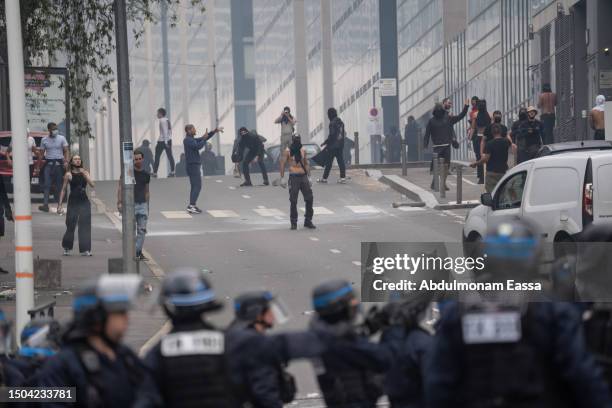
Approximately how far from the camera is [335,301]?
665 centimetres

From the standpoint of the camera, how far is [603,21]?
33.7 meters

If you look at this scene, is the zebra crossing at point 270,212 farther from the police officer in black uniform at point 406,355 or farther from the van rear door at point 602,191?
the police officer in black uniform at point 406,355

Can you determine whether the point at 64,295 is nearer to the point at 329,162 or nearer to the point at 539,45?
the point at 329,162

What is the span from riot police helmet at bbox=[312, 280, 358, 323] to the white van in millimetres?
8219

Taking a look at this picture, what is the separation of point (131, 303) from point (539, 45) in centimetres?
3597

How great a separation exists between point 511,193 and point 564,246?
3.06 metres

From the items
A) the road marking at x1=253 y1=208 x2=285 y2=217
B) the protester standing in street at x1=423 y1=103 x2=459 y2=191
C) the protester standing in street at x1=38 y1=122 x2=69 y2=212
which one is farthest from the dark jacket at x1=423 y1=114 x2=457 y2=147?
the protester standing in street at x1=38 y1=122 x2=69 y2=212

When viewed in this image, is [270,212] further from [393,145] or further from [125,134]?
[393,145]

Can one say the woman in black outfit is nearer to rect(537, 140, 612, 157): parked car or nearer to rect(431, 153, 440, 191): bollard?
rect(537, 140, 612, 157): parked car

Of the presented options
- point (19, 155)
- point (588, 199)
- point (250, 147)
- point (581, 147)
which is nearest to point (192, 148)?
point (250, 147)

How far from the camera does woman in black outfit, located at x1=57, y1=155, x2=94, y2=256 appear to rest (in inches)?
843

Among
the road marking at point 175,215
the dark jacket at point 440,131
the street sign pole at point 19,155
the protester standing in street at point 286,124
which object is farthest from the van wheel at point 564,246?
the protester standing in street at point 286,124

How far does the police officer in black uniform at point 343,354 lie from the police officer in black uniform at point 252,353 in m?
0.26

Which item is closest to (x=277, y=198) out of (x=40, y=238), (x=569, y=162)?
(x=40, y=238)
